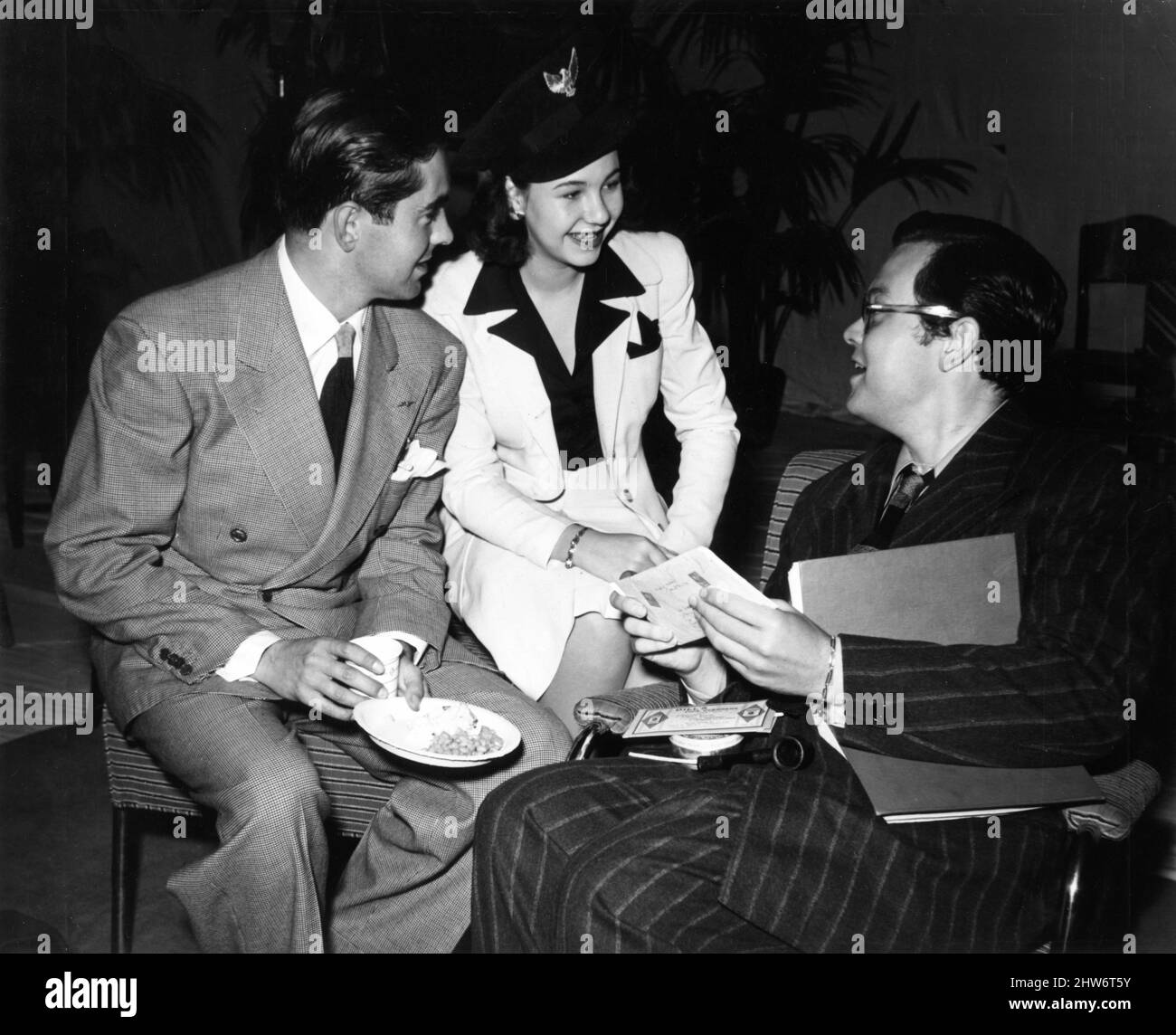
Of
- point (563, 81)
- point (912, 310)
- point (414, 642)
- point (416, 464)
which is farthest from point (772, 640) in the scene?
point (563, 81)

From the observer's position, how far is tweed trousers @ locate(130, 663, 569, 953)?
7.52ft

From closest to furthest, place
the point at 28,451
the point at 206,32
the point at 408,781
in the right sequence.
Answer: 1. the point at 408,781
2. the point at 206,32
3. the point at 28,451

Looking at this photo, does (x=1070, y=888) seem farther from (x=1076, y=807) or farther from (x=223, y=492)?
(x=223, y=492)

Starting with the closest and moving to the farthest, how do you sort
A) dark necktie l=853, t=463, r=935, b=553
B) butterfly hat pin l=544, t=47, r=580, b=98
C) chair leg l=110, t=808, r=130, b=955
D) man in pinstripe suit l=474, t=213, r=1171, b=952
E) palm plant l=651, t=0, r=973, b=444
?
man in pinstripe suit l=474, t=213, r=1171, b=952, dark necktie l=853, t=463, r=935, b=553, chair leg l=110, t=808, r=130, b=955, butterfly hat pin l=544, t=47, r=580, b=98, palm plant l=651, t=0, r=973, b=444

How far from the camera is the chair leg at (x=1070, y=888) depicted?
2.02 meters

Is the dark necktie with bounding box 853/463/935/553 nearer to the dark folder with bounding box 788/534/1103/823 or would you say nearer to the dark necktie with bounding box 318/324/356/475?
the dark folder with bounding box 788/534/1103/823

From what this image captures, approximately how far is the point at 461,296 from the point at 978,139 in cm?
194

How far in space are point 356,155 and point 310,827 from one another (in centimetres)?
144

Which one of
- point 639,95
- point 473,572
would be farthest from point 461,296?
point 639,95

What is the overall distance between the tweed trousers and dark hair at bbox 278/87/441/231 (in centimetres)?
109

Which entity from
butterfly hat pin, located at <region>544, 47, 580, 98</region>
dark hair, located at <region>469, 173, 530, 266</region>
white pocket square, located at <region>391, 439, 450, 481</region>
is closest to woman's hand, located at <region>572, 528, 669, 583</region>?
white pocket square, located at <region>391, 439, 450, 481</region>

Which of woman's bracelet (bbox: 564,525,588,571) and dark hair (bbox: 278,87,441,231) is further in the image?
woman's bracelet (bbox: 564,525,588,571)

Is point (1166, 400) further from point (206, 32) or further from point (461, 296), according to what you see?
point (206, 32)

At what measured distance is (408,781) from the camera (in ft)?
8.45
